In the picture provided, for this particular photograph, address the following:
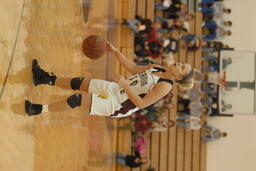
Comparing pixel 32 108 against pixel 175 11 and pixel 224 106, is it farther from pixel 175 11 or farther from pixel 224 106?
pixel 224 106

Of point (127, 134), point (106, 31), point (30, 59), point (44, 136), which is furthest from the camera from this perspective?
point (127, 134)

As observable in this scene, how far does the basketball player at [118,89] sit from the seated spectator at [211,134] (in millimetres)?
5505

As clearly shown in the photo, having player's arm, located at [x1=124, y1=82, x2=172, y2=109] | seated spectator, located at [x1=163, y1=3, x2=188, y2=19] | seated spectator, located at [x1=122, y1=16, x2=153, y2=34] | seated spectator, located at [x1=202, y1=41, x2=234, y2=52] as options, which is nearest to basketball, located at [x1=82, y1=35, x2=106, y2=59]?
player's arm, located at [x1=124, y1=82, x2=172, y2=109]

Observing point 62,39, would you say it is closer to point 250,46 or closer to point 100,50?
point 100,50

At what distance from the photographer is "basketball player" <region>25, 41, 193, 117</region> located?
3.32 meters

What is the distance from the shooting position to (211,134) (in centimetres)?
892

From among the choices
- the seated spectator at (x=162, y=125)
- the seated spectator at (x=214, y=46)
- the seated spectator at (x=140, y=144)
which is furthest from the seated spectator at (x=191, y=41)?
the seated spectator at (x=140, y=144)

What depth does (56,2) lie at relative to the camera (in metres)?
4.06

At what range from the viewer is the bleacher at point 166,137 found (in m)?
7.93

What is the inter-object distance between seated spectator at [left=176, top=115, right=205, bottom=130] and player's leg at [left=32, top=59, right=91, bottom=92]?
527 centimetres

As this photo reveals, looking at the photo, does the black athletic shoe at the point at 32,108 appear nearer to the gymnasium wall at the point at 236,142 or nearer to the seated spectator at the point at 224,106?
the gymnasium wall at the point at 236,142

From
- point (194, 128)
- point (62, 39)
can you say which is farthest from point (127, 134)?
point (62, 39)

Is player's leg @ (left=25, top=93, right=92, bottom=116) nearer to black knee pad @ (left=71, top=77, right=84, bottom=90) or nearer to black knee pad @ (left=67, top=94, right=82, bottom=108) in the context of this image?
black knee pad @ (left=67, top=94, right=82, bottom=108)

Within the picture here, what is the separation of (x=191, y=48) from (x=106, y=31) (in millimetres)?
3005
